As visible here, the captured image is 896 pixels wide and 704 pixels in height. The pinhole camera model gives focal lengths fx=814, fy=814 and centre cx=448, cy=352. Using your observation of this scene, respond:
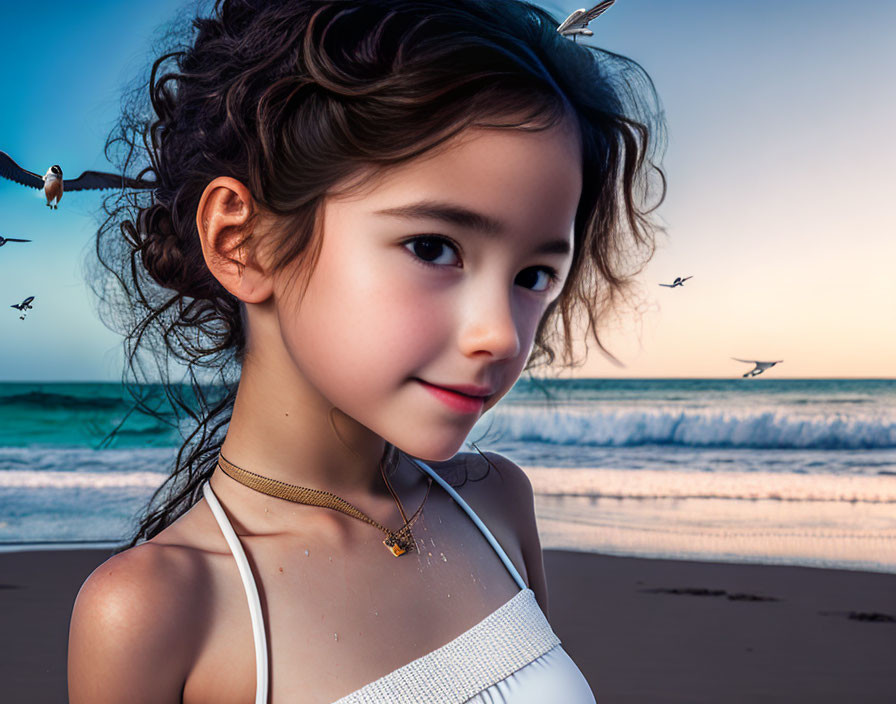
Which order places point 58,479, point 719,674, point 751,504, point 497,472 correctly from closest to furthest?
1. point 497,472
2. point 719,674
3. point 751,504
4. point 58,479

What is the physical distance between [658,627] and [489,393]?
3.85 metres

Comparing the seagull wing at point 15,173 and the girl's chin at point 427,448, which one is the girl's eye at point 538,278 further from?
the seagull wing at point 15,173

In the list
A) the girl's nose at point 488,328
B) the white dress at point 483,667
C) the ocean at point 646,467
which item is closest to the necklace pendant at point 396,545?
the white dress at point 483,667

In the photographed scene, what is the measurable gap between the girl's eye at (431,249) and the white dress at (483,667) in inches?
15.4

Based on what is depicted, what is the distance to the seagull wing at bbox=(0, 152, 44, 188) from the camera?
1360 millimetres

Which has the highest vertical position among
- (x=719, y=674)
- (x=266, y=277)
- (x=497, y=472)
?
(x=266, y=277)

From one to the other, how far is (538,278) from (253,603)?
48 centimetres

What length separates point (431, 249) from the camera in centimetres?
84

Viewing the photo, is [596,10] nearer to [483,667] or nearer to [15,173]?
[483,667]

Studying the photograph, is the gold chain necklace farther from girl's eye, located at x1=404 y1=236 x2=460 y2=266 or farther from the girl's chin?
girl's eye, located at x1=404 y1=236 x2=460 y2=266

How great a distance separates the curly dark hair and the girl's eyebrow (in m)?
0.06

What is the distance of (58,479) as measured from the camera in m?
8.09

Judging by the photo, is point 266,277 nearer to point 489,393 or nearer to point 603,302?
point 489,393

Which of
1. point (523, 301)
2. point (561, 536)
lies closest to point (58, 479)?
point (561, 536)
